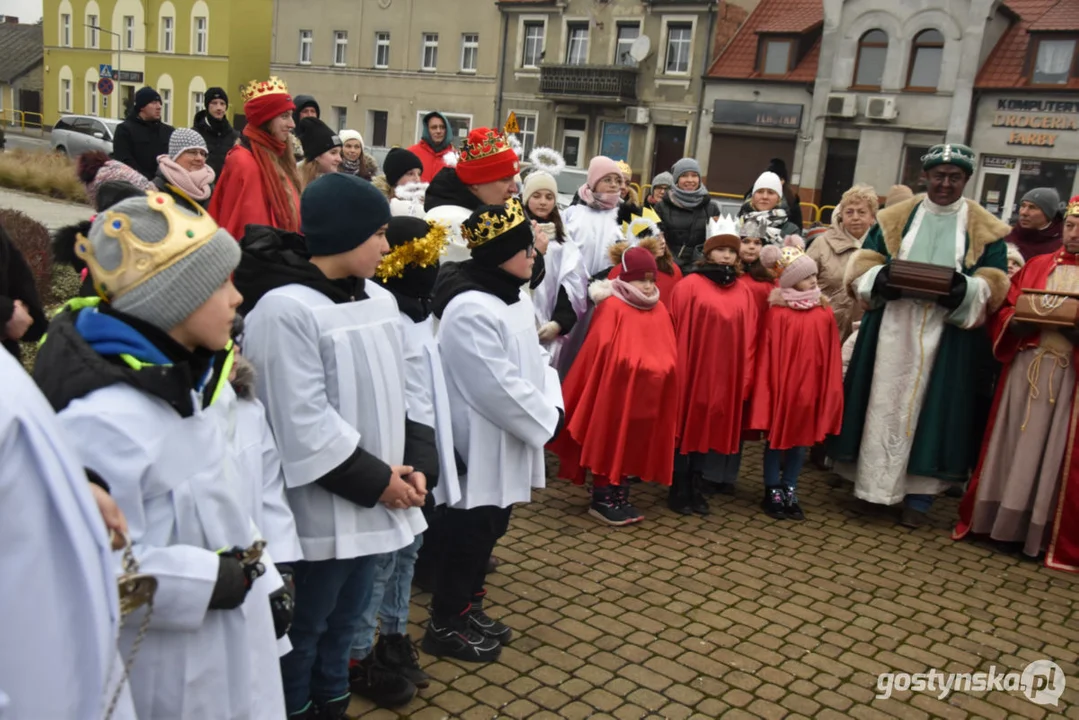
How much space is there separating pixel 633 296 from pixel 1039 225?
3.45 metres

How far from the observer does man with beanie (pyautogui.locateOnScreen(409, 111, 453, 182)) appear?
750 centimetres

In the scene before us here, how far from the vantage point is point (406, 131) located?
36594 mm

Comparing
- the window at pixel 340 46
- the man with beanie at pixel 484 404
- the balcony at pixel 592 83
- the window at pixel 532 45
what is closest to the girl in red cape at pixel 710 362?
the man with beanie at pixel 484 404

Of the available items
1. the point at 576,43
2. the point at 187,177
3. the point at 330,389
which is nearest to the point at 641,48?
the point at 576,43

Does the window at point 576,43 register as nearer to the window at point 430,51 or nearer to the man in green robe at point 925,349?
the window at point 430,51

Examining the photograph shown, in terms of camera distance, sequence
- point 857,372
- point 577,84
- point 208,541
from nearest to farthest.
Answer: point 208,541 → point 857,372 → point 577,84

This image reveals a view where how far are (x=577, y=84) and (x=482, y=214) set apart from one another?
29203mm

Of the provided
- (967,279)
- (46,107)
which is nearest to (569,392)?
(967,279)

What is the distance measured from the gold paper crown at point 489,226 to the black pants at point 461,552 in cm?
109

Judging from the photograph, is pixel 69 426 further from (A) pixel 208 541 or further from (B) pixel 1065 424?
(B) pixel 1065 424

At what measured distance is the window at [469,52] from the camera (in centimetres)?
3456

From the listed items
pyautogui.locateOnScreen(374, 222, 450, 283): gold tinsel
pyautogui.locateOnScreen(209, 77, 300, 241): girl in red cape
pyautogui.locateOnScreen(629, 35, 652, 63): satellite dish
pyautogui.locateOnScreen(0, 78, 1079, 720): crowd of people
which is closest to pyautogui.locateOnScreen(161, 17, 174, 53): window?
pyautogui.locateOnScreen(629, 35, 652, 63): satellite dish

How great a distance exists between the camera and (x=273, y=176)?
185 inches

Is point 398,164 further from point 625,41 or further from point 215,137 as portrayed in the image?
point 625,41
